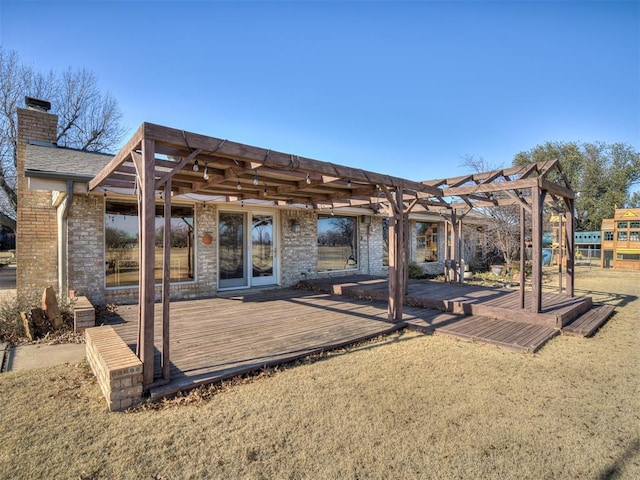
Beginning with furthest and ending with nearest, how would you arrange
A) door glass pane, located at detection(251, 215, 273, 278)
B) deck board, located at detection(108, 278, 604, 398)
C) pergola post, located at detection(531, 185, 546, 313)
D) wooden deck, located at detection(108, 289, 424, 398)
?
1. door glass pane, located at detection(251, 215, 273, 278)
2. pergola post, located at detection(531, 185, 546, 313)
3. deck board, located at detection(108, 278, 604, 398)
4. wooden deck, located at detection(108, 289, 424, 398)

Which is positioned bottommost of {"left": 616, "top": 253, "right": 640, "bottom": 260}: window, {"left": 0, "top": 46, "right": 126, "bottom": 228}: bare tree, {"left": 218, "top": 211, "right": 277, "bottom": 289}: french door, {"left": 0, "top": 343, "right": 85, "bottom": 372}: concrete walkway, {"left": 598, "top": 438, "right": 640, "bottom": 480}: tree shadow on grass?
{"left": 598, "top": 438, "right": 640, "bottom": 480}: tree shadow on grass

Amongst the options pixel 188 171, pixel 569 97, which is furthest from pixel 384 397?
pixel 569 97

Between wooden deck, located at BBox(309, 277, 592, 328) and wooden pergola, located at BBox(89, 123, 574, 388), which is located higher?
wooden pergola, located at BBox(89, 123, 574, 388)

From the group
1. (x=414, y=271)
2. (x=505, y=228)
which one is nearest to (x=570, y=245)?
(x=414, y=271)

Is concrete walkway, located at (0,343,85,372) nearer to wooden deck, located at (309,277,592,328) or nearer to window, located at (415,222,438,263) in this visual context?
wooden deck, located at (309,277,592,328)

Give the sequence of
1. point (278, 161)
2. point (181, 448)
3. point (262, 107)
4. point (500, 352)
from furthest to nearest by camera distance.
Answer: point (262, 107) → point (500, 352) → point (278, 161) → point (181, 448)

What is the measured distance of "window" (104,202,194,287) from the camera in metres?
6.85

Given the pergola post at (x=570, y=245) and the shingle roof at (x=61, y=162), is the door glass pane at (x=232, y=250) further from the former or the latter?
the pergola post at (x=570, y=245)

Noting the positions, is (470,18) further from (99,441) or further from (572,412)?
(99,441)

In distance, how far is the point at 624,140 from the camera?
26.6 m

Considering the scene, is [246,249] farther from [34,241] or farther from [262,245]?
[34,241]

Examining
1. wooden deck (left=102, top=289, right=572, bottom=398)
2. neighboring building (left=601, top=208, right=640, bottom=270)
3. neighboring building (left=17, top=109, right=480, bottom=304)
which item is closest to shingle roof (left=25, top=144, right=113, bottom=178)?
neighboring building (left=17, top=109, right=480, bottom=304)

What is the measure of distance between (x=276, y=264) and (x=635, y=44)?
11899 mm

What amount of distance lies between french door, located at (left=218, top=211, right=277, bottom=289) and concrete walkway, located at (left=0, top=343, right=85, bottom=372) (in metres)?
3.85
